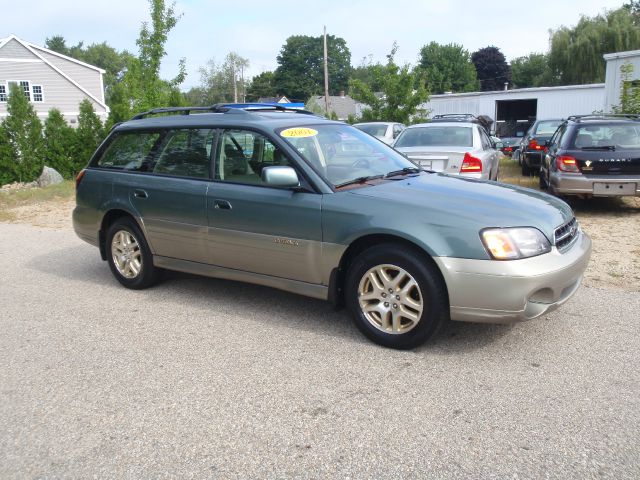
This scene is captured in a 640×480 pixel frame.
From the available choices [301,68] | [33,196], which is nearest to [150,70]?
[33,196]

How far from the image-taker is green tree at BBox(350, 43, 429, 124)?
23469mm

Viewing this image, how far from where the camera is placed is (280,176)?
4.46m

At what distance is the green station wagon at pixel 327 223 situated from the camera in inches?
154

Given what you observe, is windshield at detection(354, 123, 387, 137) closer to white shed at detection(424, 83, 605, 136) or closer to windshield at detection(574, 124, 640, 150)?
windshield at detection(574, 124, 640, 150)

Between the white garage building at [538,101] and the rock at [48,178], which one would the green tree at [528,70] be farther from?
the rock at [48,178]

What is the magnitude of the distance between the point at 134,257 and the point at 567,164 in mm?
6739

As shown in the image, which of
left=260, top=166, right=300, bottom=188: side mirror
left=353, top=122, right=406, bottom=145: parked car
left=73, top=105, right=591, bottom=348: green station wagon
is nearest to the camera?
left=73, top=105, right=591, bottom=348: green station wagon

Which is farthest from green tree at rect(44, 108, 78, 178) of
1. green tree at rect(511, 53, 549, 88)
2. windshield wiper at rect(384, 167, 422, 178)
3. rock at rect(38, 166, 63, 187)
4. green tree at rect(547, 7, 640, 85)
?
green tree at rect(511, 53, 549, 88)

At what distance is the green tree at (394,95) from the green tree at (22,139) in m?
12.2

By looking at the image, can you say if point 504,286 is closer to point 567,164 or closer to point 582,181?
point 582,181

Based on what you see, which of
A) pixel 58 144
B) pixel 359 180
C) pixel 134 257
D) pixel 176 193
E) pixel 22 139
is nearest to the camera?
pixel 359 180

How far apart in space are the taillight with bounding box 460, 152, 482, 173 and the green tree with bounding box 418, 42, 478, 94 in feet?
235

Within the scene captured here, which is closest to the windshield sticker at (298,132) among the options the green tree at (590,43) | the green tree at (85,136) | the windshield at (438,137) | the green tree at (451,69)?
the windshield at (438,137)

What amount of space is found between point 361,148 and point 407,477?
10.6 ft
